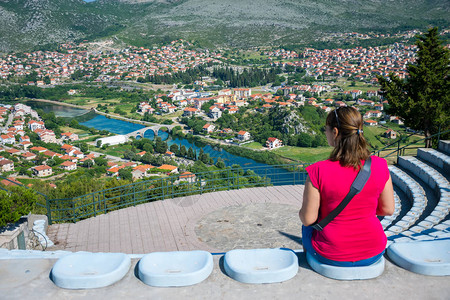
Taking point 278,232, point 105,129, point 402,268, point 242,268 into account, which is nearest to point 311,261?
point 242,268

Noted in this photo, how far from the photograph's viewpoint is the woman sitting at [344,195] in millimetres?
1969

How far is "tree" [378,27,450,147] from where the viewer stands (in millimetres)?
12180

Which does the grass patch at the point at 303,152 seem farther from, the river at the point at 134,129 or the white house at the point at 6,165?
the white house at the point at 6,165

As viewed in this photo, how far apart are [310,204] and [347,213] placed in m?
0.22

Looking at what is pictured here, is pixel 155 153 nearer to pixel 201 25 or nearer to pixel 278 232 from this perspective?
pixel 278 232

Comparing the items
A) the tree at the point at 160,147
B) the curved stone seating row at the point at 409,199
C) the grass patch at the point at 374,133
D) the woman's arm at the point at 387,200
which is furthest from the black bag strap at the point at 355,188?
the tree at the point at 160,147

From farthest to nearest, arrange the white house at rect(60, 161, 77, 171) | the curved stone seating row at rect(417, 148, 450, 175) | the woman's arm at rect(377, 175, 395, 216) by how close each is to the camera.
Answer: the white house at rect(60, 161, 77, 171), the curved stone seating row at rect(417, 148, 450, 175), the woman's arm at rect(377, 175, 395, 216)

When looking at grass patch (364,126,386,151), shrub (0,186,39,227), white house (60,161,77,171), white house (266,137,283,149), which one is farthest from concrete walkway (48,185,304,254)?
white house (266,137,283,149)

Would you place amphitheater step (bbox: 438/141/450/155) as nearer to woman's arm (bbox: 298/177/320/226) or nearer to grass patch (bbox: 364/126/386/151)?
woman's arm (bbox: 298/177/320/226)

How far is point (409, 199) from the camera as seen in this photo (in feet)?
22.3

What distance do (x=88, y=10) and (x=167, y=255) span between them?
595 feet

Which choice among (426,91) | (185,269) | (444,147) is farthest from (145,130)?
(185,269)

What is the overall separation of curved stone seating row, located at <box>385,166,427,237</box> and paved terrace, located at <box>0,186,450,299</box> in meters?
1.44

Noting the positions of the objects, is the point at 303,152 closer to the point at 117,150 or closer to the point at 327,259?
the point at 117,150
